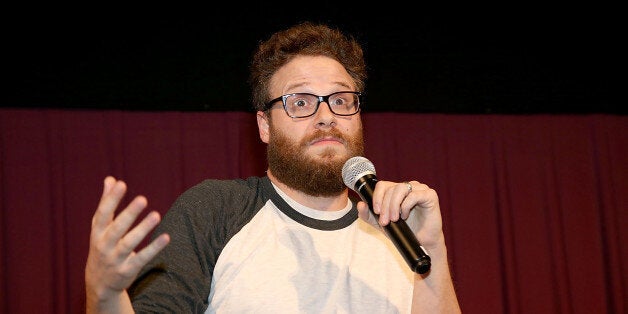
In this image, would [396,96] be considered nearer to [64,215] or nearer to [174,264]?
[64,215]

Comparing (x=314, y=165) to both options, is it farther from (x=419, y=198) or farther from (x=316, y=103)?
(x=419, y=198)

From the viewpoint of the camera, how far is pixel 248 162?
3826 mm

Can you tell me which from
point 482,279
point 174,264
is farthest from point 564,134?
point 174,264

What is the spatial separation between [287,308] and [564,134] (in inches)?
150

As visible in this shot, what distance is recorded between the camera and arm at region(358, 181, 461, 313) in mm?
1141

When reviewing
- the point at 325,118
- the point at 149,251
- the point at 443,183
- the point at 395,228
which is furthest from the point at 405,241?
the point at 443,183

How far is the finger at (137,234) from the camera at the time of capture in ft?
2.98

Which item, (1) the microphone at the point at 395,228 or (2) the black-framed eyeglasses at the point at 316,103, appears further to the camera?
(2) the black-framed eyeglasses at the point at 316,103

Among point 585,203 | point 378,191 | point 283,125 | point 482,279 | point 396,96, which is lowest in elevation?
point 482,279

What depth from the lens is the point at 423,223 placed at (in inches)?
54.1

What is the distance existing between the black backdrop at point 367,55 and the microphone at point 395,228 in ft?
7.60

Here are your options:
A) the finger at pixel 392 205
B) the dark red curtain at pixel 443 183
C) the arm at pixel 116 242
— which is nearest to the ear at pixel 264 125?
the finger at pixel 392 205

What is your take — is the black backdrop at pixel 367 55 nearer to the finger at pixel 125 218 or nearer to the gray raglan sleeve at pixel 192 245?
the gray raglan sleeve at pixel 192 245

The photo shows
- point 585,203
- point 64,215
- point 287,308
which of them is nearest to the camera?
point 287,308
